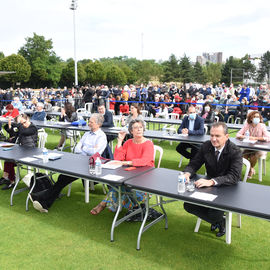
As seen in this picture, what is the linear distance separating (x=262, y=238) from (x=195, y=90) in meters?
17.3

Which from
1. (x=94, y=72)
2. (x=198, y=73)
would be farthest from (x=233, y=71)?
(x=94, y=72)

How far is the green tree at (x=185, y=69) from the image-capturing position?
52.7 m

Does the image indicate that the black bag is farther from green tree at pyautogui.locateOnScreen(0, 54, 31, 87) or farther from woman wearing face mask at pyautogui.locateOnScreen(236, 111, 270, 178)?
green tree at pyautogui.locateOnScreen(0, 54, 31, 87)

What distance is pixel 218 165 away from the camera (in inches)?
125

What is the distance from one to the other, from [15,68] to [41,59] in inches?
326

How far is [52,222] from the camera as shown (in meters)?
3.83

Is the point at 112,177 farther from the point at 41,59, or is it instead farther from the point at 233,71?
the point at 233,71

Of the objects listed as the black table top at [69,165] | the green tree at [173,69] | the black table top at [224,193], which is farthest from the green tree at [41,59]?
the black table top at [224,193]

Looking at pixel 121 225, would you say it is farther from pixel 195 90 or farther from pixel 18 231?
pixel 195 90

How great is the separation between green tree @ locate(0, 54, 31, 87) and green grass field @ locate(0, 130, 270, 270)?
4526cm

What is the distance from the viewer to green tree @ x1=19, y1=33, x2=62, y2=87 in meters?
51.7

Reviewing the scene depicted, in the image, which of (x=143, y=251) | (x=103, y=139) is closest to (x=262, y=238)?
(x=143, y=251)

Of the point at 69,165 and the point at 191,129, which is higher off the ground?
the point at 191,129

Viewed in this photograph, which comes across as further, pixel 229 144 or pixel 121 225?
pixel 121 225
